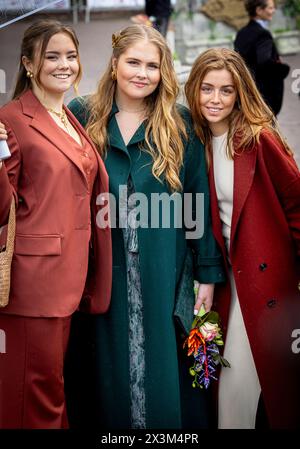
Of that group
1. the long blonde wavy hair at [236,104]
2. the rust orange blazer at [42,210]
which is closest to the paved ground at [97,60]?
the long blonde wavy hair at [236,104]

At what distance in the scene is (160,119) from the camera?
11.1 feet

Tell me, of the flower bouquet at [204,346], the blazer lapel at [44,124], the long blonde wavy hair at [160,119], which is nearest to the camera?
the blazer lapel at [44,124]

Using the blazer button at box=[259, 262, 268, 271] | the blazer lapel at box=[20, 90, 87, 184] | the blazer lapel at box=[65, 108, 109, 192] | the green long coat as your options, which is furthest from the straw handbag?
the blazer button at box=[259, 262, 268, 271]

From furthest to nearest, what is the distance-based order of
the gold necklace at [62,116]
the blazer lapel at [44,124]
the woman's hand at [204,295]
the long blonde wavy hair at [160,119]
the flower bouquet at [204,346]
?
the woman's hand at [204,295]
the flower bouquet at [204,346]
the long blonde wavy hair at [160,119]
the gold necklace at [62,116]
the blazer lapel at [44,124]

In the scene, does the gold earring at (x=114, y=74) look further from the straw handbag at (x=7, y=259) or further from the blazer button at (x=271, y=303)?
the blazer button at (x=271, y=303)

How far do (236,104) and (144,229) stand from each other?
71 cm

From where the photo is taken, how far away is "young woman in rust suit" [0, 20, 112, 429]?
2953 millimetres

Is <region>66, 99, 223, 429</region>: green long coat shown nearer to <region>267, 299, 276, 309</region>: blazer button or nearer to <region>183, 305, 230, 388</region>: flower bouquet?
<region>183, 305, 230, 388</region>: flower bouquet

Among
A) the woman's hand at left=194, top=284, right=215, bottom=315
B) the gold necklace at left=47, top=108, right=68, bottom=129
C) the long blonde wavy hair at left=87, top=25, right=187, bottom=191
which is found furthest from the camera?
the woman's hand at left=194, top=284, right=215, bottom=315

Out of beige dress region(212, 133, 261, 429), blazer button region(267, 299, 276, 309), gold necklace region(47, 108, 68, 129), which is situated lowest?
beige dress region(212, 133, 261, 429)

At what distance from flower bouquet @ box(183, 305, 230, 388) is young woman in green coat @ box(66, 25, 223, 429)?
0.25 feet

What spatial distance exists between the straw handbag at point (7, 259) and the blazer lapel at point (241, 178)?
101 centimetres

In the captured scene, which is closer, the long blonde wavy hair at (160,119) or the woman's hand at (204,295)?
the long blonde wavy hair at (160,119)

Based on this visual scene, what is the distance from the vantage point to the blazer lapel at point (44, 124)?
9.79 ft
